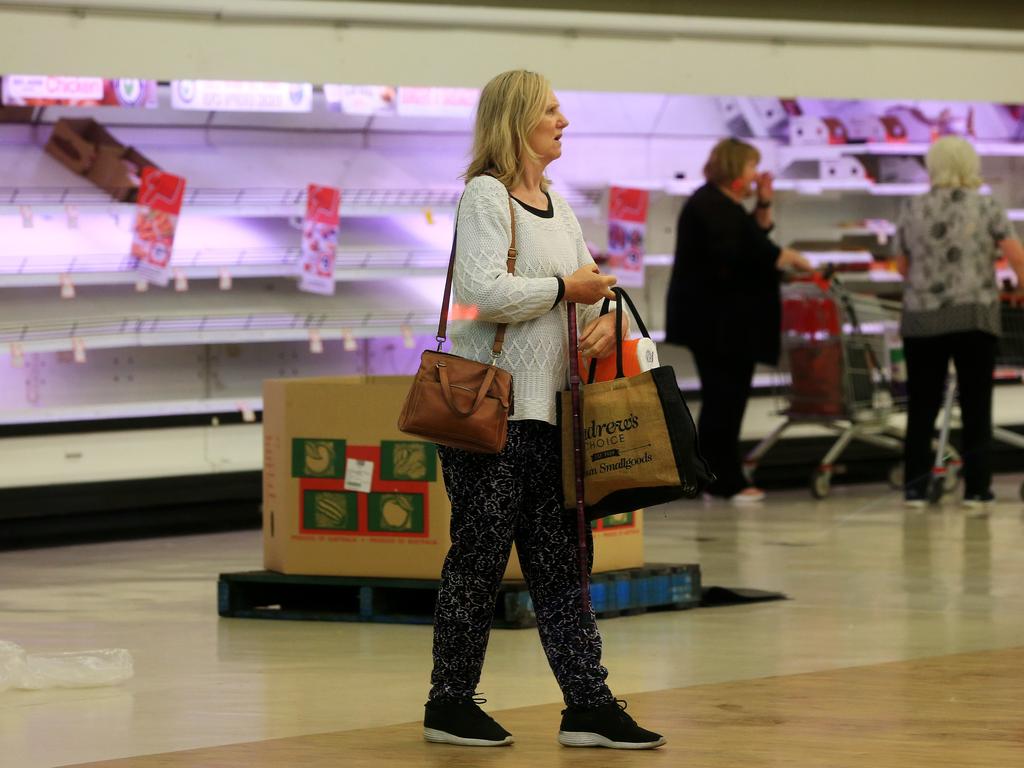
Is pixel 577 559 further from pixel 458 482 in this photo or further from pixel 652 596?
pixel 652 596

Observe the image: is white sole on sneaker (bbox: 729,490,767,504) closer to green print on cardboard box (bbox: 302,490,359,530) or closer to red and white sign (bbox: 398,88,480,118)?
red and white sign (bbox: 398,88,480,118)

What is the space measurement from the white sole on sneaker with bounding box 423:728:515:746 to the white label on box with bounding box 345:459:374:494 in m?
1.69

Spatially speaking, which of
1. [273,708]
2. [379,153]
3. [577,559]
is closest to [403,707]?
[273,708]

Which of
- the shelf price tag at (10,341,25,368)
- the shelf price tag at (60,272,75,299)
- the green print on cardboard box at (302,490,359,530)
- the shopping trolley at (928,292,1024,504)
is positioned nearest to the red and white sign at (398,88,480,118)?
the shelf price tag at (60,272,75,299)

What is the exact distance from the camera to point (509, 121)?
337 cm

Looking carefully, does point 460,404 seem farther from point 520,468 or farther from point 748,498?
point 748,498

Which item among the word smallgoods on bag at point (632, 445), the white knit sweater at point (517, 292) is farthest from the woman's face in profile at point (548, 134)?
the word smallgoods on bag at point (632, 445)

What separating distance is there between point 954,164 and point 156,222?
3.43m

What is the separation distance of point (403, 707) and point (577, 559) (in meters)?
0.65

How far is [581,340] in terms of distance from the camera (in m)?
3.37

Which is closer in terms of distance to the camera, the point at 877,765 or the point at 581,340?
the point at 877,765

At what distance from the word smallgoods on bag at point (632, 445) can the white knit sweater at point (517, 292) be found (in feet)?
0.24

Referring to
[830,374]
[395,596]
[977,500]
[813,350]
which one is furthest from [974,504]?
[395,596]

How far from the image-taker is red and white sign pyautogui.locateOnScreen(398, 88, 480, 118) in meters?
8.08
